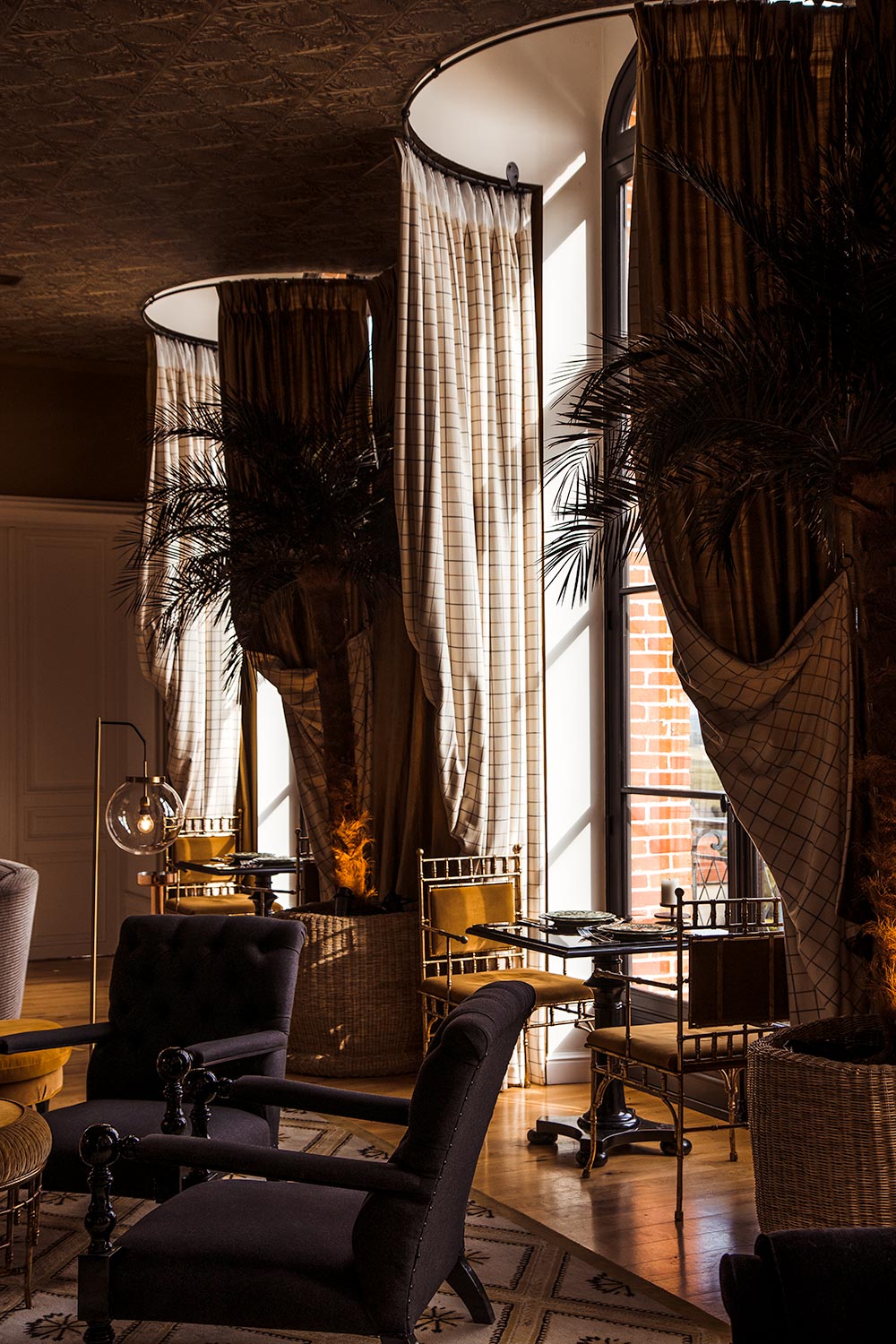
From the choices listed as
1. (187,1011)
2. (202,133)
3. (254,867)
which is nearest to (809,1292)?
(187,1011)

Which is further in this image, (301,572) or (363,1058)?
(301,572)

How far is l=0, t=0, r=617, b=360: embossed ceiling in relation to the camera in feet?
16.9

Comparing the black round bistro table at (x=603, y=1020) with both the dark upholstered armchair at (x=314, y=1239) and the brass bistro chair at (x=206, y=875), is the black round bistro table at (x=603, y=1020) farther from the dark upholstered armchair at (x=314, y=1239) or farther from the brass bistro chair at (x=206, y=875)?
the brass bistro chair at (x=206, y=875)

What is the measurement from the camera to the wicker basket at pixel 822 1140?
351cm

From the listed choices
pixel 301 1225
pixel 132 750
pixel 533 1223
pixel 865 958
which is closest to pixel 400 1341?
pixel 301 1225

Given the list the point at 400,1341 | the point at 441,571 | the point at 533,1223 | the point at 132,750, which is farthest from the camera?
the point at 132,750

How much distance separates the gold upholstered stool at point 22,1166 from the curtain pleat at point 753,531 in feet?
7.37

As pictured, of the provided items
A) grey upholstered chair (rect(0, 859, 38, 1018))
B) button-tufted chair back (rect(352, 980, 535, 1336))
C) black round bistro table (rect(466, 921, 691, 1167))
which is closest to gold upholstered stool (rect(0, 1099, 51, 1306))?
button-tufted chair back (rect(352, 980, 535, 1336))

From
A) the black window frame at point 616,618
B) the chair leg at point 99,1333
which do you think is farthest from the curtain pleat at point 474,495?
the chair leg at point 99,1333

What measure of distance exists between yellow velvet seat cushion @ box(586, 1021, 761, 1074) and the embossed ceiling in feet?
12.2

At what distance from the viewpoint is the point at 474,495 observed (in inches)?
249

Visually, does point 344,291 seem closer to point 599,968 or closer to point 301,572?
point 301,572

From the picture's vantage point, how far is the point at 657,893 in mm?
6250

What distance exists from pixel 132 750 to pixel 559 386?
532 centimetres
